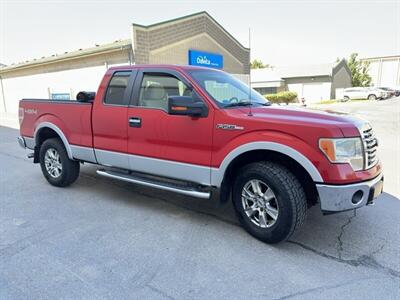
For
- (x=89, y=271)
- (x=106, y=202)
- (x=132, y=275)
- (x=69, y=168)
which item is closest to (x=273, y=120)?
(x=132, y=275)

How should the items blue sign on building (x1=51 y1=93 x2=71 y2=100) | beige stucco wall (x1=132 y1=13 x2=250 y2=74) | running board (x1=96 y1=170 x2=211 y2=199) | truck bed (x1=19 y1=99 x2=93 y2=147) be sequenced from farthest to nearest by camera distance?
blue sign on building (x1=51 y1=93 x2=71 y2=100)
beige stucco wall (x1=132 y1=13 x2=250 y2=74)
truck bed (x1=19 y1=99 x2=93 y2=147)
running board (x1=96 y1=170 x2=211 y2=199)

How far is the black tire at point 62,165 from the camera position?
521 centimetres

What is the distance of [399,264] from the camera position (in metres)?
3.05

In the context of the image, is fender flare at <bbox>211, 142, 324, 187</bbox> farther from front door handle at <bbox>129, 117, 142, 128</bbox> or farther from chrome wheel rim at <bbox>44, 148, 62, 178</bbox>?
chrome wheel rim at <bbox>44, 148, 62, 178</bbox>

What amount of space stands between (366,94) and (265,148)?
36.8m

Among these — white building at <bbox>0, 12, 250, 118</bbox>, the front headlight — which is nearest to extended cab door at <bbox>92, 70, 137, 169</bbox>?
the front headlight

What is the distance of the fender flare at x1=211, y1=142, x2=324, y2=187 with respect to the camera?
3.11 meters

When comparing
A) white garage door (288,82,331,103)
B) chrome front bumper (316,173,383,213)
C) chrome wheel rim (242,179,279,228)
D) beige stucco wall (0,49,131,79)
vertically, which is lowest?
chrome wheel rim (242,179,279,228)

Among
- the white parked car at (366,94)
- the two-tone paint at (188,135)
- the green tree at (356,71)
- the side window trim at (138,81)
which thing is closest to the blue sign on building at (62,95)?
the two-tone paint at (188,135)

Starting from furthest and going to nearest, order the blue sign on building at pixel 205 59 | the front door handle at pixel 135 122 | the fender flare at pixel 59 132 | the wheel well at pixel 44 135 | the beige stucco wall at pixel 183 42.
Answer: the blue sign on building at pixel 205 59, the beige stucco wall at pixel 183 42, the wheel well at pixel 44 135, the fender flare at pixel 59 132, the front door handle at pixel 135 122

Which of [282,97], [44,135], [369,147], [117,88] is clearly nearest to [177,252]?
[369,147]

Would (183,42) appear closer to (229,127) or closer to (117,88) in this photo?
(117,88)

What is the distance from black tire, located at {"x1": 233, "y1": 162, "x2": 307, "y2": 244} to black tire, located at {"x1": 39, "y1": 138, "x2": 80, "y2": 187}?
316 centimetres

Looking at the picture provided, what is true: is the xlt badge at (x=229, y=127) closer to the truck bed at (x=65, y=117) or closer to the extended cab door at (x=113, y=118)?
the extended cab door at (x=113, y=118)
